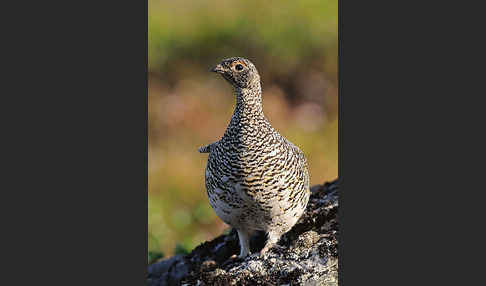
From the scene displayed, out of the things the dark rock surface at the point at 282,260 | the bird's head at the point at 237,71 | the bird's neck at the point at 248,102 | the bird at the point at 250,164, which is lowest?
the dark rock surface at the point at 282,260

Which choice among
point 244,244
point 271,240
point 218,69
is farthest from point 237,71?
point 244,244

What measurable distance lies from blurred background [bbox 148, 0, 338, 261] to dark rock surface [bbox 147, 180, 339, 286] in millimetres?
330

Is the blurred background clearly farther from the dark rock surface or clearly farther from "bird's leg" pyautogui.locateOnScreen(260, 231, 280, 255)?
"bird's leg" pyautogui.locateOnScreen(260, 231, 280, 255)

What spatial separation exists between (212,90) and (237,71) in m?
1.49

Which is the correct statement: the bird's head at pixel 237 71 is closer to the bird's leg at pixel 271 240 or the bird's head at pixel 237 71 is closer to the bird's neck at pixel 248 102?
the bird's neck at pixel 248 102

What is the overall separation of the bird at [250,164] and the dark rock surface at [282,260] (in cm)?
31

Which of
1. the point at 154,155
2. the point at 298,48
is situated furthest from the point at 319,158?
the point at 154,155

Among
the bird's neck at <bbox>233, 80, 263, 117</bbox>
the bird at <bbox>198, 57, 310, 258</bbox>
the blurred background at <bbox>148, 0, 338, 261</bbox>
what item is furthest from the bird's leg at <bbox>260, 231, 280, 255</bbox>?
the bird's neck at <bbox>233, 80, 263, 117</bbox>

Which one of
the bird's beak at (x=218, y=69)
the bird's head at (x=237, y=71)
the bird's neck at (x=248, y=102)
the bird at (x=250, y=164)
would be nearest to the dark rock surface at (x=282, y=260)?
the bird at (x=250, y=164)

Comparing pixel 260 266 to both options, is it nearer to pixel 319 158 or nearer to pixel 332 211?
pixel 332 211

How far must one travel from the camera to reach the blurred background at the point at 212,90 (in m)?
4.81

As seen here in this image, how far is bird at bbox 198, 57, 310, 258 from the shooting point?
3.83 metres

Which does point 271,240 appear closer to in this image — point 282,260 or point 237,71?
point 282,260

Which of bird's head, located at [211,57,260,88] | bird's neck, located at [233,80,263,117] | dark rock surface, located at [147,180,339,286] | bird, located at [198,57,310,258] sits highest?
bird's head, located at [211,57,260,88]
